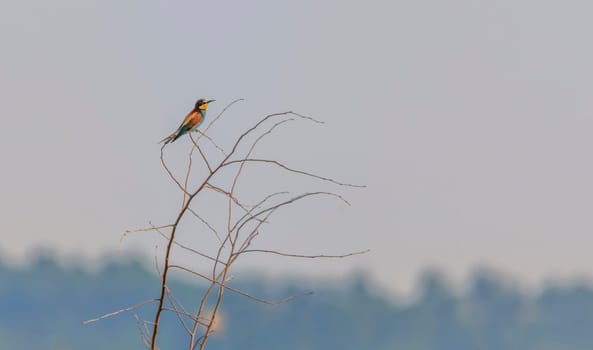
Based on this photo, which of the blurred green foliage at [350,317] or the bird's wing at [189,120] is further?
the blurred green foliage at [350,317]

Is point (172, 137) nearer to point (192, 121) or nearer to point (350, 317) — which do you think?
point (192, 121)

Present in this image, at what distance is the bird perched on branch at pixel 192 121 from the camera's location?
22.9 feet

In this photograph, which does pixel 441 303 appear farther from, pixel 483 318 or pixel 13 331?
pixel 13 331

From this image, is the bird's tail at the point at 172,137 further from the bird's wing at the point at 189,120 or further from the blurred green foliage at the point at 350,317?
the blurred green foliage at the point at 350,317

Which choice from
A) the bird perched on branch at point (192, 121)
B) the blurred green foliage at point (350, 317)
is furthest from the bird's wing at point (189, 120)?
the blurred green foliage at point (350, 317)

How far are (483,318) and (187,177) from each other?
173820 millimetres

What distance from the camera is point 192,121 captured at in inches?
285

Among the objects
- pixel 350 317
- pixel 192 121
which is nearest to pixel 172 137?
pixel 192 121

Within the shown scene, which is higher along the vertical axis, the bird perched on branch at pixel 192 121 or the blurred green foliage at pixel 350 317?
the blurred green foliage at pixel 350 317

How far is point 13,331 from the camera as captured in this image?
563ft

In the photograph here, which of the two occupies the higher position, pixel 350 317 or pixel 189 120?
pixel 350 317

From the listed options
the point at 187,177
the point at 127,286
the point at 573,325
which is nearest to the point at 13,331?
the point at 127,286

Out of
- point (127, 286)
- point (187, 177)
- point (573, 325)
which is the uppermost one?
point (127, 286)

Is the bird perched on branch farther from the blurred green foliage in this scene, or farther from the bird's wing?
the blurred green foliage
